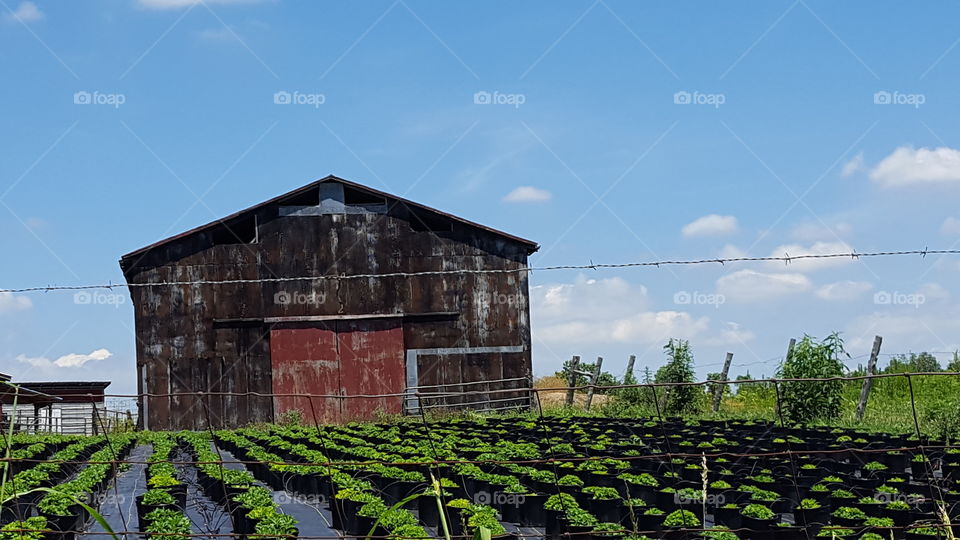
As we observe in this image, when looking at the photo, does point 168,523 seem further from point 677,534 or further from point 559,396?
point 559,396

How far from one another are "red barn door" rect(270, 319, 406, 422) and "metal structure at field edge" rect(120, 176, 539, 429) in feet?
0.08

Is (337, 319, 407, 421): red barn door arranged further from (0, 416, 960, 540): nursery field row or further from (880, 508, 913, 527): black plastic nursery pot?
(880, 508, 913, 527): black plastic nursery pot

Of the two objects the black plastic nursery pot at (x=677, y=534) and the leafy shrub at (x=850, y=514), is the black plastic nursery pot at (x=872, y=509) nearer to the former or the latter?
the leafy shrub at (x=850, y=514)

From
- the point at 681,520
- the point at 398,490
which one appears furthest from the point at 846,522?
the point at 398,490

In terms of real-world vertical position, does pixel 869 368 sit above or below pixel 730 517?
above

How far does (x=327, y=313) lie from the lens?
20.5 metres

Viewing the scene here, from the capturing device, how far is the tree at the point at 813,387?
1798 cm

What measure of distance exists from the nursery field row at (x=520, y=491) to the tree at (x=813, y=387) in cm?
348

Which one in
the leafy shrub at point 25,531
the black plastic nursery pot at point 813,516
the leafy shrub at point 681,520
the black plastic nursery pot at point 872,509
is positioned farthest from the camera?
the black plastic nursery pot at point 872,509

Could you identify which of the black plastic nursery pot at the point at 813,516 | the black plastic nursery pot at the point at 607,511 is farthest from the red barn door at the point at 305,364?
the black plastic nursery pot at the point at 813,516

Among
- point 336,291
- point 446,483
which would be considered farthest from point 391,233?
point 446,483

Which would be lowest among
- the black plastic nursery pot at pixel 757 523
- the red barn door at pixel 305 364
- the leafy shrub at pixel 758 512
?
the black plastic nursery pot at pixel 757 523

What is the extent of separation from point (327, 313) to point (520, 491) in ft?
40.9

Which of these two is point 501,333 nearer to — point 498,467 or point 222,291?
point 222,291
